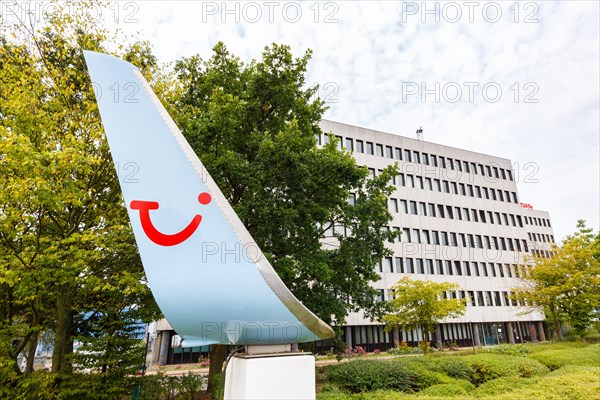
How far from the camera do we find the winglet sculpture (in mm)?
3168

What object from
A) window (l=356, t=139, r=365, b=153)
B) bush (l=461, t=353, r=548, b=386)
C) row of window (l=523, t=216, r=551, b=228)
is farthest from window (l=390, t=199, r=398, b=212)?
row of window (l=523, t=216, r=551, b=228)

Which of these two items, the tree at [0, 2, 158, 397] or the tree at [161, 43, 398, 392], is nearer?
the tree at [0, 2, 158, 397]

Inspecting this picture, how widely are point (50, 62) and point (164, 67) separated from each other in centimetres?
323

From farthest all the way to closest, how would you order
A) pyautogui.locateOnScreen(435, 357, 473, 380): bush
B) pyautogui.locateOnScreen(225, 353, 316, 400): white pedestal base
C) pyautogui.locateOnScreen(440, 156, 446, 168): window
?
1. pyautogui.locateOnScreen(440, 156, 446, 168): window
2. pyautogui.locateOnScreen(435, 357, 473, 380): bush
3. pyautogui.locateOnScreen(225, 353, 316, 400): white pedestal base

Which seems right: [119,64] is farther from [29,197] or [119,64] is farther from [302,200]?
[302,200]

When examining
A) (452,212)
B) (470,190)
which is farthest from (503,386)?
(470,190)

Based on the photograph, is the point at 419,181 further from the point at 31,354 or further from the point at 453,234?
the point at 31,354

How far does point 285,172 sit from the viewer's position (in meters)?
10.4

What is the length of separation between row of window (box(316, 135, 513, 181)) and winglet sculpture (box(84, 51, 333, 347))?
29702 mm

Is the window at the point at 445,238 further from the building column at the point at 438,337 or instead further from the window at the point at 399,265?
the building column at the point at 438,337

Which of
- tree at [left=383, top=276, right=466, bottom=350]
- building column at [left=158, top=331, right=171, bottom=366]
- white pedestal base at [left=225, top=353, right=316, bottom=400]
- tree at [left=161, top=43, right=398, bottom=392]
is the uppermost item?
tree at [left=161, top=43, right=398, bottom=392]

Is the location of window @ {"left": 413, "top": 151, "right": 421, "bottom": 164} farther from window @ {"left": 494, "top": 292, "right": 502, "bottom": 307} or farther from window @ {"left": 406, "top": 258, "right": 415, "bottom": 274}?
window @ {"left": 494, "top": 292, "right": 502, "bottom": 307}

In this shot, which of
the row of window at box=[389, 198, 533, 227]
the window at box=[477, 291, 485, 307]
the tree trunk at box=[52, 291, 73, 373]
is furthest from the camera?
the window at box=[477, 291, 485, 307]

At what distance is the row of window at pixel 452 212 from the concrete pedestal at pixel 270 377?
32.2 metres
